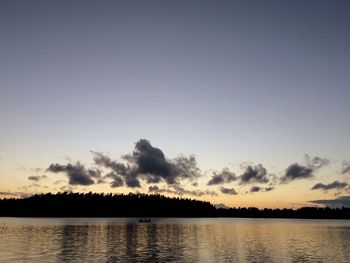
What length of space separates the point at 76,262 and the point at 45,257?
8646 mm

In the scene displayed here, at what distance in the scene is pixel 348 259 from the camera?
6819 cm

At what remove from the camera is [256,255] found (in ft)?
233

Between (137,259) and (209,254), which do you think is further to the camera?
(209,254)

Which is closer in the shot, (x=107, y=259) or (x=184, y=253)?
(x=107, y=259)

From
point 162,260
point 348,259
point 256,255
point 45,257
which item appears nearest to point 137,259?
point 162,260

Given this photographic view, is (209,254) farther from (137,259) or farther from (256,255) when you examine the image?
(137,259)

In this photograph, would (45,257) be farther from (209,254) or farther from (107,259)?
(209,254)

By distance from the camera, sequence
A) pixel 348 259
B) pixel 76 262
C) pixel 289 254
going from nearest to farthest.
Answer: pixel 76 262
pixel 348 259
pixel 289 254

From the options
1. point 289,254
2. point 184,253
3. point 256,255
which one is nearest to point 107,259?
point 184,253

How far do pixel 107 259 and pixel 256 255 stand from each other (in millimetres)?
29264

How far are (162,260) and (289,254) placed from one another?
28.4m

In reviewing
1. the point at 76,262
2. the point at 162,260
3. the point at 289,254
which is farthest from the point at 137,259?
the point at 289,254

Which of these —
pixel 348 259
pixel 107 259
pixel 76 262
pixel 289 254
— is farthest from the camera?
pixel 289 254

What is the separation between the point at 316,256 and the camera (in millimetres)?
70750
